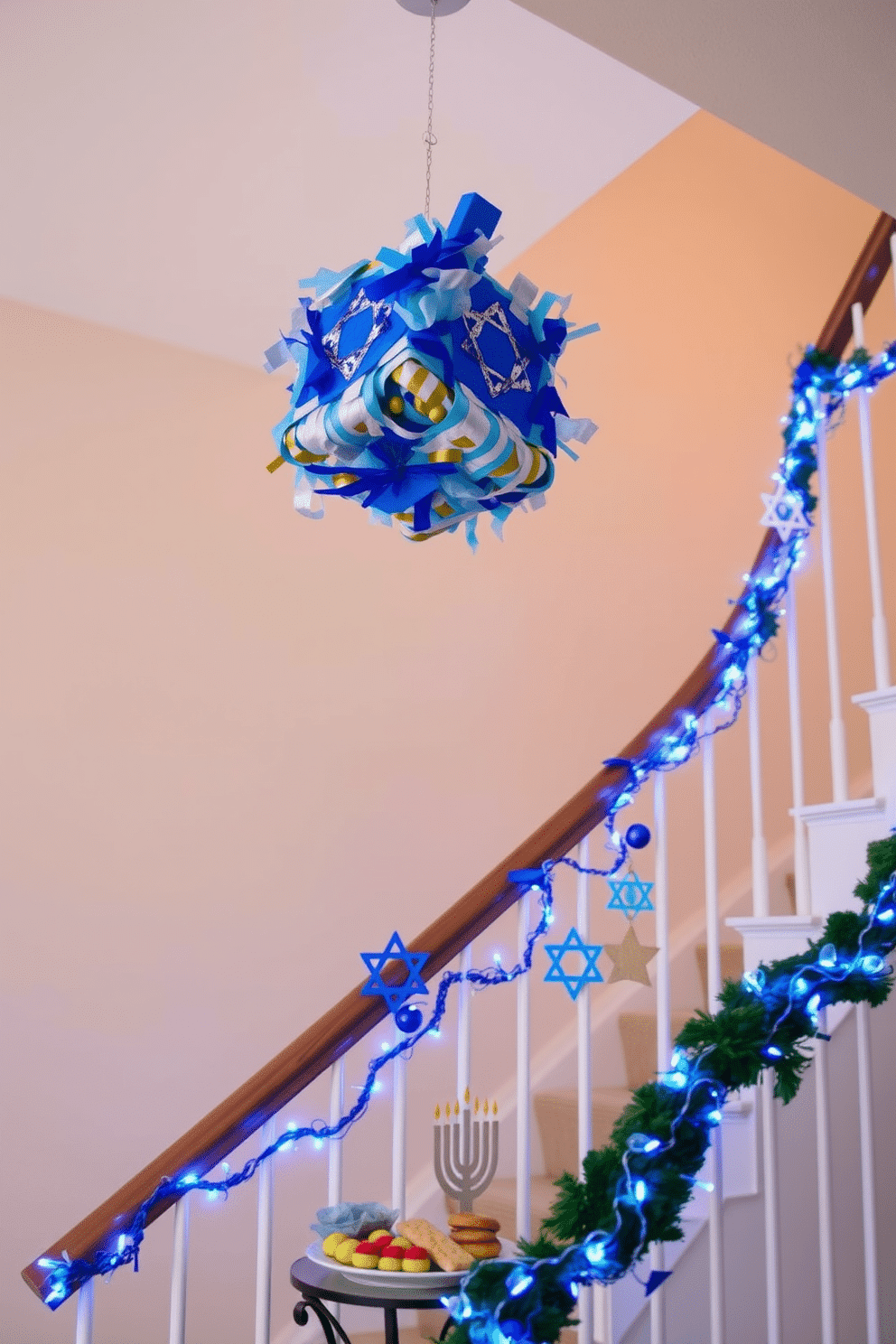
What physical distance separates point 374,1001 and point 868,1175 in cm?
94

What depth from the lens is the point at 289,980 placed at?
349 cm

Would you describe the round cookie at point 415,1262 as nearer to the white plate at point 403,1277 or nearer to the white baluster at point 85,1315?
the white plate at point 403,1277

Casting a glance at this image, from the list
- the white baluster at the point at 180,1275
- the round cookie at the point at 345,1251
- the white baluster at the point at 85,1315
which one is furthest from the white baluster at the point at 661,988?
the white baluster at the point at 85,1315

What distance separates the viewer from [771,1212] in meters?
2.11

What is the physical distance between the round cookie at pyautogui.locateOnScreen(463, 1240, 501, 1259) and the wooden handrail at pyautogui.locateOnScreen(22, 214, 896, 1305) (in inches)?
15.4

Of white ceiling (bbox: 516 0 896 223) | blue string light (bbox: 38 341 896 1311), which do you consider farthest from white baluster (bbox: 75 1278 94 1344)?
white ceiling (bbox: 516 0 896 223)

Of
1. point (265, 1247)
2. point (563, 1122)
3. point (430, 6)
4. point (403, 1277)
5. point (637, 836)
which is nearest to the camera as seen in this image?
point (403, 1277)

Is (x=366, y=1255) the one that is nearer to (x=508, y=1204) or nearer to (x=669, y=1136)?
(x=669, y=1136)

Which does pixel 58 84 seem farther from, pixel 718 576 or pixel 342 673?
pixel 718 576

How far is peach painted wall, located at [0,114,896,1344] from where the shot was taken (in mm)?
3213

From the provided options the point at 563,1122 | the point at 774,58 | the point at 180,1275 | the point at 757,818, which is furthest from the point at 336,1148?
the point at 774,58

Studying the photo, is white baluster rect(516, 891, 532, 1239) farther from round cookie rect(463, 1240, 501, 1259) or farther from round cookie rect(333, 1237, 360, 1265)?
round cookie rect(333, 1237, 360, 1265)

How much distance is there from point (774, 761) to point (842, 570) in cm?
88

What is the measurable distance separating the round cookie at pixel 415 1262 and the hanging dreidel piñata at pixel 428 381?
114 centimetres
